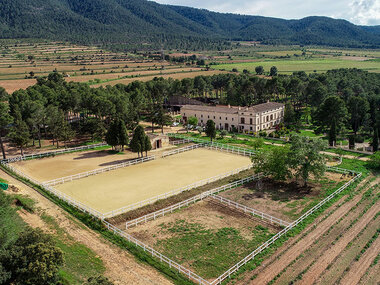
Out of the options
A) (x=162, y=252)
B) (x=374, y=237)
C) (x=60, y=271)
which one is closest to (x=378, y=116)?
(x=374, y=237)

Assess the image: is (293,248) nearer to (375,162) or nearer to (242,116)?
(375,162)

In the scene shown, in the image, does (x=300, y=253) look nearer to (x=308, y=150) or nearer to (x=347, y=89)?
(x=308, y=150)

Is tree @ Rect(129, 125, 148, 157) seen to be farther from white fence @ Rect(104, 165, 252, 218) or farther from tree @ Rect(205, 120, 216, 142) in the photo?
tree @ Rect(205, 120, 216, 142)

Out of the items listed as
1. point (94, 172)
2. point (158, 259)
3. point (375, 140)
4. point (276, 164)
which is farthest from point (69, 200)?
point (375, 140)

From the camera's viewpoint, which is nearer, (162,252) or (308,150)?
(162,252)

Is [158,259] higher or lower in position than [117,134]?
lower

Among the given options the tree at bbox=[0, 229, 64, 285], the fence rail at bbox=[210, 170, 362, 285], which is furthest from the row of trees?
the tree at bbox=[0, 229, 64, 285]

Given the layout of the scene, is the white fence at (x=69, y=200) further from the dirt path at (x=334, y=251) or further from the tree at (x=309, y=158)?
the tree at (x=309, y=158)
